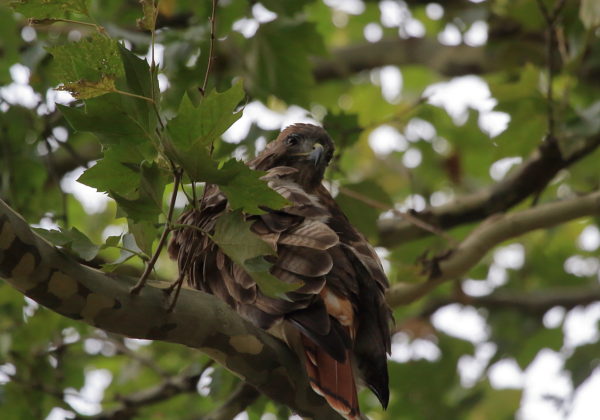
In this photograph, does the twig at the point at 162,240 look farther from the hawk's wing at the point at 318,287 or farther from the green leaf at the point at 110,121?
the hawk's wing at the point at 318,287

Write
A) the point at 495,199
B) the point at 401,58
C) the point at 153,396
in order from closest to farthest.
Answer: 1. the point at 153,396
2. the point at 495,199
3. the point at 401,58

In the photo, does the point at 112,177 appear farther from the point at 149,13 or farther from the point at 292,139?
the point at 292,139

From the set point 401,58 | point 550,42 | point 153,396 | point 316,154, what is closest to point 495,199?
point 550,42

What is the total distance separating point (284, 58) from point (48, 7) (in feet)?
9.06

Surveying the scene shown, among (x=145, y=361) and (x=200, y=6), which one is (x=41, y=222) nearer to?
(x=145, y=361)

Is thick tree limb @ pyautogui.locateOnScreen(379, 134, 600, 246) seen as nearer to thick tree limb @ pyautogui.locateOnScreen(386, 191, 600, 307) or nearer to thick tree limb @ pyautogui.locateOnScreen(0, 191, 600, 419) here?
thick tree limb @ pyautogui.locateOnScreen(386, 191, 600, 307)

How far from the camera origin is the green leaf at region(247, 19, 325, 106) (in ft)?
16.6

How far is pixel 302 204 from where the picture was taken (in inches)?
133

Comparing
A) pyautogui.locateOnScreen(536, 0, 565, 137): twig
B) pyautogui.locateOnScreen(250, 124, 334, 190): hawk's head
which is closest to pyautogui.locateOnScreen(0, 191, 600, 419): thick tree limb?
pyautogui.locateOnScreen(250, 124, 334, 190): hawk's head

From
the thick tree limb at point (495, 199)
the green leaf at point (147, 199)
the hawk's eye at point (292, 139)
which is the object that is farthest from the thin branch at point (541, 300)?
the green leaf at point (147, 199)

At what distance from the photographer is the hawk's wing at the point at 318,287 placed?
2836mm

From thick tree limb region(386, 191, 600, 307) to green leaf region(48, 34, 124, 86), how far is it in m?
2.11

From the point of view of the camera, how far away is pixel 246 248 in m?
2.26

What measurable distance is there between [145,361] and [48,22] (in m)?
2.64
